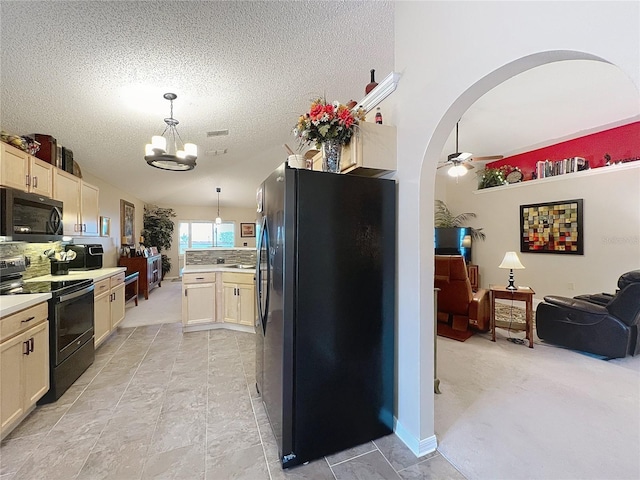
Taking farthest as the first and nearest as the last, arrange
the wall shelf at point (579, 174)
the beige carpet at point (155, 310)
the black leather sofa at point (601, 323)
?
the beige carpet at point (155, 310) < the wall shelf at point (579, 174) < the black leather sofa at point (601, 323)

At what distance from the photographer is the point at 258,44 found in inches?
92.7

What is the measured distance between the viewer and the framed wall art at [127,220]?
252 inches

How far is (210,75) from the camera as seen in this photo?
270 centimetres

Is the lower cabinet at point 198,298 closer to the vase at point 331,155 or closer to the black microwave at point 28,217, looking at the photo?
the black microwave at point 28,217

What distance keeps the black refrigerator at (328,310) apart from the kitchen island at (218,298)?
221cm

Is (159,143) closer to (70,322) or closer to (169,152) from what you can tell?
(169,152)

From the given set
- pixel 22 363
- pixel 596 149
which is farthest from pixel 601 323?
pixel 22 363

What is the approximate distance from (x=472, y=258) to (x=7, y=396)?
7387 mm

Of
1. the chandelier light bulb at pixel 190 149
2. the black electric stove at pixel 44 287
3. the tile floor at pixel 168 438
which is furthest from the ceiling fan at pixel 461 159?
the black electric stove at pixel 44 287

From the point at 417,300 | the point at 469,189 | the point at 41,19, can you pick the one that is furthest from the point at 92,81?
the point at 469,189

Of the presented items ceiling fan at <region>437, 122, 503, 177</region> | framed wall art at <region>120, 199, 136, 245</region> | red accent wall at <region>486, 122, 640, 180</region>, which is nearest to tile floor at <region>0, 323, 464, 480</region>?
ceiling fan at <region>437, 122, 503, 177</region>

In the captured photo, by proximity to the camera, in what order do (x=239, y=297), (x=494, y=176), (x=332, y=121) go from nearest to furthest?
(x=332, y=121) < (x=239, y=297) < (x=494, y=176)

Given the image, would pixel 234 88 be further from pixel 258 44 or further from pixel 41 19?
pixel 41 19

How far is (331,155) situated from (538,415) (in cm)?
245
